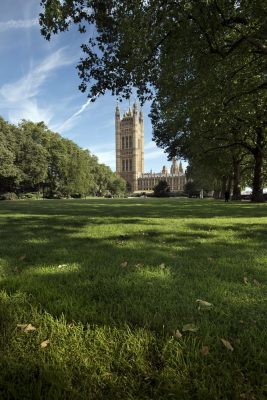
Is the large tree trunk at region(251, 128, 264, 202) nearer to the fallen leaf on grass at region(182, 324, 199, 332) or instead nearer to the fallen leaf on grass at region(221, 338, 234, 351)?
the fallen leaf on grass at region(182, 324, 199, 332)

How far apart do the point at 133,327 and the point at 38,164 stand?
57.4m

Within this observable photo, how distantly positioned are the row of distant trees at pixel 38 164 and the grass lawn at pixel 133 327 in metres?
46.5

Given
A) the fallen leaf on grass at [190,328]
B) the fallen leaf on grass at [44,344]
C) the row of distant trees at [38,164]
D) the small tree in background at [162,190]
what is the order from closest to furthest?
the fallen leaf on grass at [44,344] → the fallen leaf on grass at [190,328] → the row of distant trees at [38,164] → the small tree in background at [162,190]

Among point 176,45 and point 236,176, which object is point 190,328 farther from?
point 236,176

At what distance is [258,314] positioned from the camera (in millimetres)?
3133

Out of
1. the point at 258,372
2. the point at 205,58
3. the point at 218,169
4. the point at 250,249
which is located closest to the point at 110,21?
the point at 205,58

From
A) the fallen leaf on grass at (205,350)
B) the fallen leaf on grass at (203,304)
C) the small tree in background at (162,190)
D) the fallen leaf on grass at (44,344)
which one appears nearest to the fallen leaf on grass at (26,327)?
the fallen leaf on grass at (44,344)

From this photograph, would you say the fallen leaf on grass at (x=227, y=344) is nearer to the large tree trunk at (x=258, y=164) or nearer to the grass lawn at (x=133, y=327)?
the grass lawn at (x=133, y=327)

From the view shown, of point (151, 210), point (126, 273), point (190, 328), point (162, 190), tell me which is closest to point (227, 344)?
point (190, 328)

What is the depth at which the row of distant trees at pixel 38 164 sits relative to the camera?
51938 mm

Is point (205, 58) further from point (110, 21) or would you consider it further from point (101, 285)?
point (101, 285)

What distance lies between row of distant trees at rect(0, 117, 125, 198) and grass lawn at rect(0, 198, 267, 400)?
152ft

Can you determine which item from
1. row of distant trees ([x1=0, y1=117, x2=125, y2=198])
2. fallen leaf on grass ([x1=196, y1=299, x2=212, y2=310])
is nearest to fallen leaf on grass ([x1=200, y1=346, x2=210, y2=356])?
fallen leaf on grass ([x1=196, y1=299, x2=212, y2=310])

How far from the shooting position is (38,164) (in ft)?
187
